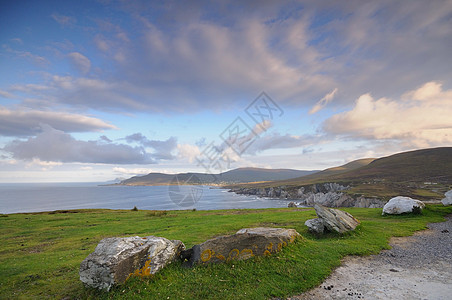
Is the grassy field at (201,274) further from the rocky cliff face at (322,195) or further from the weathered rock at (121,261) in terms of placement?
the rocky cliff face at (322,195)

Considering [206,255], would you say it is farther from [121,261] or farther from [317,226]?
[317,226]

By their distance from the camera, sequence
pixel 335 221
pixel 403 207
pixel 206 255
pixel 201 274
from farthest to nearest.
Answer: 1. pixel 403 207
2. pixel 335 221
3. pixel 206 255
4. pixel 201 274

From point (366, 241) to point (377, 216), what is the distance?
517 inches

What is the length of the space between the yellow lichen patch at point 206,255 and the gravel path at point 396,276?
12.9ft

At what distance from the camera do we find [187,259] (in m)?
9.95

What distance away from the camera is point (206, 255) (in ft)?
31.5

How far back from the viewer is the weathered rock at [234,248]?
960 centimetres

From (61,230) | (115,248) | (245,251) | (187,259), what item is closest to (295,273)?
(245,251)

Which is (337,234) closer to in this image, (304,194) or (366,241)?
(366,241)

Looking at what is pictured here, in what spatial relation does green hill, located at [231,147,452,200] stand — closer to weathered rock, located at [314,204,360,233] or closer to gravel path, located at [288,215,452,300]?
weathered rock, located at [314,204,360,233]

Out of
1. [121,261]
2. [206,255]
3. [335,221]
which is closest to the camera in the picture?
[121,261]

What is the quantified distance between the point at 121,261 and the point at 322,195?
4672 inches

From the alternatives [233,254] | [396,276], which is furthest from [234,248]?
[396,276]

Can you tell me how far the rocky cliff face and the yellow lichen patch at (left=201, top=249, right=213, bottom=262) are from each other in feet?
297
